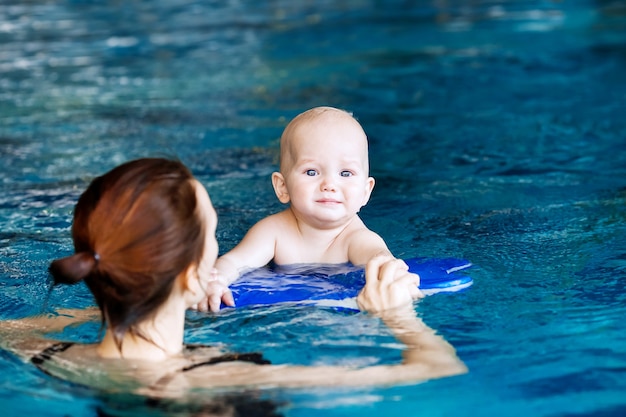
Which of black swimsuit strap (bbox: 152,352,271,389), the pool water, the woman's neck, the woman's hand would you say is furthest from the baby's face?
the woman's neck

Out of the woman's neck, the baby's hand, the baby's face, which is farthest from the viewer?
the baby's face

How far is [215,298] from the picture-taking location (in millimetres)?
3531

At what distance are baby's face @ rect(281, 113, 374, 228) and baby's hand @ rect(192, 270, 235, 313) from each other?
0.52 m

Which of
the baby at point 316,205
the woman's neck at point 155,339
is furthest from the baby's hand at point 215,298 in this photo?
the woman's neck at point 155,339

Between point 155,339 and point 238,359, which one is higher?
point 155,339

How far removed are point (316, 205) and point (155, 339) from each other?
124 centimetres

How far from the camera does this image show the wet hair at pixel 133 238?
98.3 inches

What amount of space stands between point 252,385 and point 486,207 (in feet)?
8.87

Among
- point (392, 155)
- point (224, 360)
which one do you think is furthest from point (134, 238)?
point (392, 155)

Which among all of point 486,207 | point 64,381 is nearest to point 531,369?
point 64,381

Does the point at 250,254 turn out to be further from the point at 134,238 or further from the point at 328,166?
the point at 134,238

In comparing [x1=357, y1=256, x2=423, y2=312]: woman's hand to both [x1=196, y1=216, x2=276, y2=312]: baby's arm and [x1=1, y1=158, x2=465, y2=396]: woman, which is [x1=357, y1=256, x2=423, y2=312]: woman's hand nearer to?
[x1=1, y1=158, x2=465, y2=396]: woman

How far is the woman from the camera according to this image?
2.51 metres

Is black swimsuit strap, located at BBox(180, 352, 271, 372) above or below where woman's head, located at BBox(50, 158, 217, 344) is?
below
